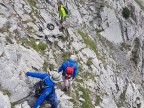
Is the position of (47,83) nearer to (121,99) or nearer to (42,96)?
(42,96)

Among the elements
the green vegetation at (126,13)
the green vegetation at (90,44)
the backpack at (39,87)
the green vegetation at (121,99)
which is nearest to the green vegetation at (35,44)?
the backpack at (39,87)

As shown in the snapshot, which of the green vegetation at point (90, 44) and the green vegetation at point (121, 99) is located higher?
the green vegetation at point (90, 44)

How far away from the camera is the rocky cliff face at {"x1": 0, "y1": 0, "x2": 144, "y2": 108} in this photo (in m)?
20.2

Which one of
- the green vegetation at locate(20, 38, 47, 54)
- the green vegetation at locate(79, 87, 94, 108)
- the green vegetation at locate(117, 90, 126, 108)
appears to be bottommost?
the green vegetation at locate(117, 90, 126, 108)

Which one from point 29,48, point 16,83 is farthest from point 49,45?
point 16,83

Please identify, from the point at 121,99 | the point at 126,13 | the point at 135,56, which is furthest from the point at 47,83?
the point at 126,13

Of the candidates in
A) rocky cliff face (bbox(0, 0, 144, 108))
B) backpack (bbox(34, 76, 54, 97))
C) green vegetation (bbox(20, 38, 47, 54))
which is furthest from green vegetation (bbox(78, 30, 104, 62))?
backpack (bbox(34, 76, 54, 97))

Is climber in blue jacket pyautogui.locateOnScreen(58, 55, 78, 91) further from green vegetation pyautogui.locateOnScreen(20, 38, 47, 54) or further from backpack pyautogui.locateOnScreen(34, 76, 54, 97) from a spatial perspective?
green vegetation pyautogui.locateOnScreen(20, 38, 47, 54)

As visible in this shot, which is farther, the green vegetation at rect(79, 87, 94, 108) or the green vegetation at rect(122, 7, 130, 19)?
the green vegetation at rect(122, 7, 130, 19)

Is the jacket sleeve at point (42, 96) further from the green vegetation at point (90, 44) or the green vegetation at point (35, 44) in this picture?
the green vegetation at point (90, 44)

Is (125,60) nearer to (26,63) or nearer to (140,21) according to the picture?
(140,21)

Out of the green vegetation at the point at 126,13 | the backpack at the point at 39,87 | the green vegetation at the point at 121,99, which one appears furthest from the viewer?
the green vegetation at the point at 126,13

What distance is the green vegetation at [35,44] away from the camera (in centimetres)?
2319

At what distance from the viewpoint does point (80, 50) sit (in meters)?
29.2
